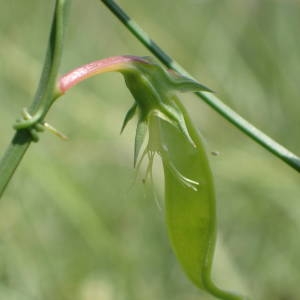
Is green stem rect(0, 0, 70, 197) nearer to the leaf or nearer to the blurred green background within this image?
the leaf

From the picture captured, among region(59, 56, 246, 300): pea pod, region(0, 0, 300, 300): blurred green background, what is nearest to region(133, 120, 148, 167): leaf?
region(59, 56, 246, 300): pea pod

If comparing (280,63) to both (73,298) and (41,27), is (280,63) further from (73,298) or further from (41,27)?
(73,298)

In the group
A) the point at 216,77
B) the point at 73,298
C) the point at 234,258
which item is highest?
the point at 216,77

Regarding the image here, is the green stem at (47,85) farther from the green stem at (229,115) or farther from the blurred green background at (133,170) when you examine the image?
the blurred green background at (133,170)

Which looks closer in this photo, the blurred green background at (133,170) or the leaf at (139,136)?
the leaf at (139,136)

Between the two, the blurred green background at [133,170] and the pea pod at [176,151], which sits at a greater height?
the pea pod at [176,151]

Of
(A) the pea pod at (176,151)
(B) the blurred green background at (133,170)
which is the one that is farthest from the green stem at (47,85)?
(B) the blurred green background at (133,170)

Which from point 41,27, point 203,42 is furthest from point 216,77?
point 41,27
